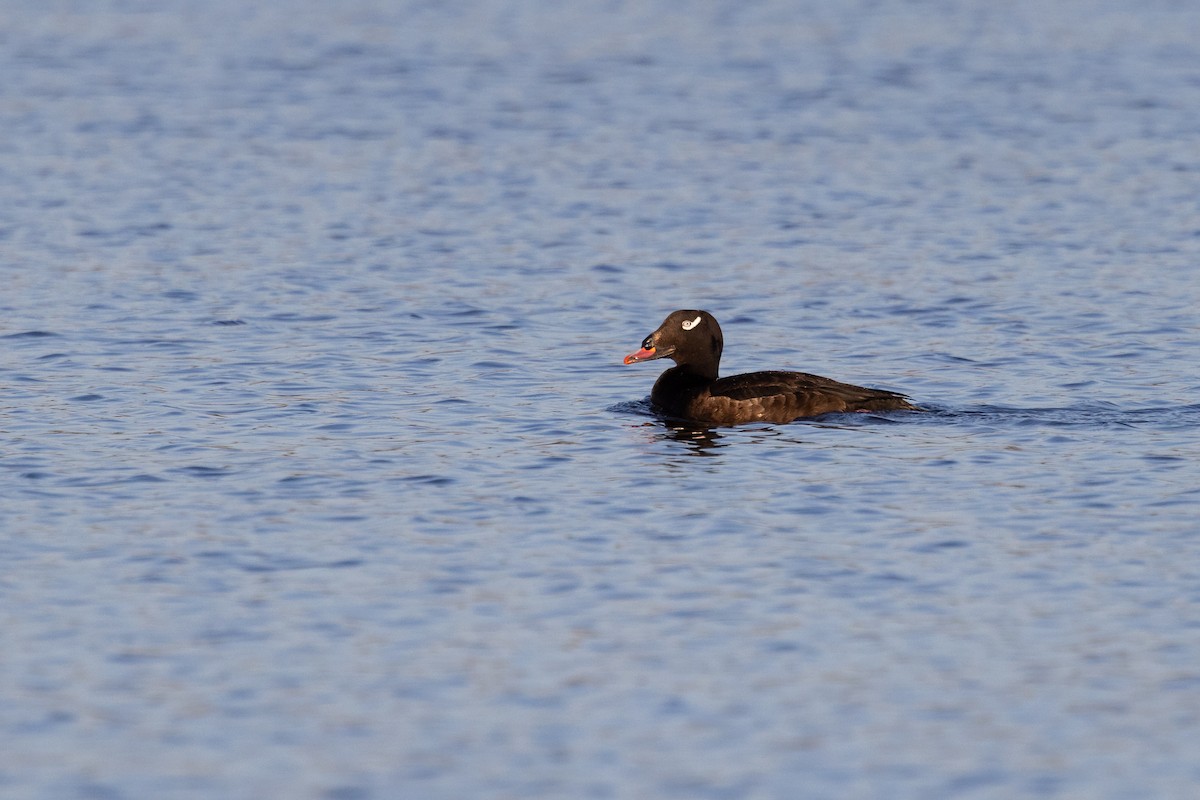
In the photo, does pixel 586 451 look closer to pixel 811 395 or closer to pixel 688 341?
pixel 811 395

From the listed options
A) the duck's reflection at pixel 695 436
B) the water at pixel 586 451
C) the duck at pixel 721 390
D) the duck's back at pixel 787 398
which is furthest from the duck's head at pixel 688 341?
the duck's reflection at pixel 695 436

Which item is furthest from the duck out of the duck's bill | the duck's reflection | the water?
the water

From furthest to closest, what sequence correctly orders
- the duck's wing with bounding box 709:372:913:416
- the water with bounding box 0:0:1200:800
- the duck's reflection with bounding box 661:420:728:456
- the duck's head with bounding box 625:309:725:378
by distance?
1. the duck's head with bounding box 625:309:725:378
2. the duck's wing with bounding box 709:372:913:416
3. the duck's reflection with bounding box 661:420:728:456
4. the water with bounding box 0:0:1200:800

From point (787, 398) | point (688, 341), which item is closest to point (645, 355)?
point (688, 341)

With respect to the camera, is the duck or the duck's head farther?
the duck's head

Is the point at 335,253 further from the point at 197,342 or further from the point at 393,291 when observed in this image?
the point at 197,342

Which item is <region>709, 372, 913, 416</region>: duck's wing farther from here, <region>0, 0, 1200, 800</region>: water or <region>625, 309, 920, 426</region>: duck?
<region>0, 0, 1200, 800</region>: water

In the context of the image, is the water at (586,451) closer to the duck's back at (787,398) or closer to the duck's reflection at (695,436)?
the duck's reflection at (695,436)

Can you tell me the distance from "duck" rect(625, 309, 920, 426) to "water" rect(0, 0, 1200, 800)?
318 mm

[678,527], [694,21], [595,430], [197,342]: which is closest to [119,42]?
[694,21]

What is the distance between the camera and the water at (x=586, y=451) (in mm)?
10938

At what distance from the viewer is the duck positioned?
60.8ft

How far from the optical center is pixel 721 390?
1888cm

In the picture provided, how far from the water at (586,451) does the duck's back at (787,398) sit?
302 millimetres
